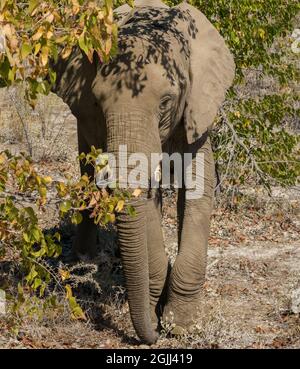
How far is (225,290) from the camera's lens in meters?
8.92

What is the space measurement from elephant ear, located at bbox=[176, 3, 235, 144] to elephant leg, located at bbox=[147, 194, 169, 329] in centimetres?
68

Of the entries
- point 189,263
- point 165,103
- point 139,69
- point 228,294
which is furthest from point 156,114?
point 228,294

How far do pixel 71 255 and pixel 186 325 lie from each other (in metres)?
2.17

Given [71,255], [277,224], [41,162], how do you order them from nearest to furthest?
[71,255]
[277,224]
[41,162]

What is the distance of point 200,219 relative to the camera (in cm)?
800

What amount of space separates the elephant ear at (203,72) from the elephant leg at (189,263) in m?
0.42

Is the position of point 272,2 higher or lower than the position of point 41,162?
higher

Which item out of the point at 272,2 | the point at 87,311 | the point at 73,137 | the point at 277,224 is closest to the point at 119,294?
the point at 87,311

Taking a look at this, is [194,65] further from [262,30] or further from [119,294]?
[262,30]

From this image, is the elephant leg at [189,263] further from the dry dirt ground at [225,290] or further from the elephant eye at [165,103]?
the elephant eye at [165,103]

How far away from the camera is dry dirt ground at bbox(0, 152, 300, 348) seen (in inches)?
292

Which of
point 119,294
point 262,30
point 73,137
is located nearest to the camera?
point 119,294

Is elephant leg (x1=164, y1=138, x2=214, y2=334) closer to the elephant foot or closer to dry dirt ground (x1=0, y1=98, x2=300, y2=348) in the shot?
the elephant foot

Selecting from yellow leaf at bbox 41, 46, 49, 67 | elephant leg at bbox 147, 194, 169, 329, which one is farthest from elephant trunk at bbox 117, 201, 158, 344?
yellow leaf at bbox 41, 46, 49, 67
